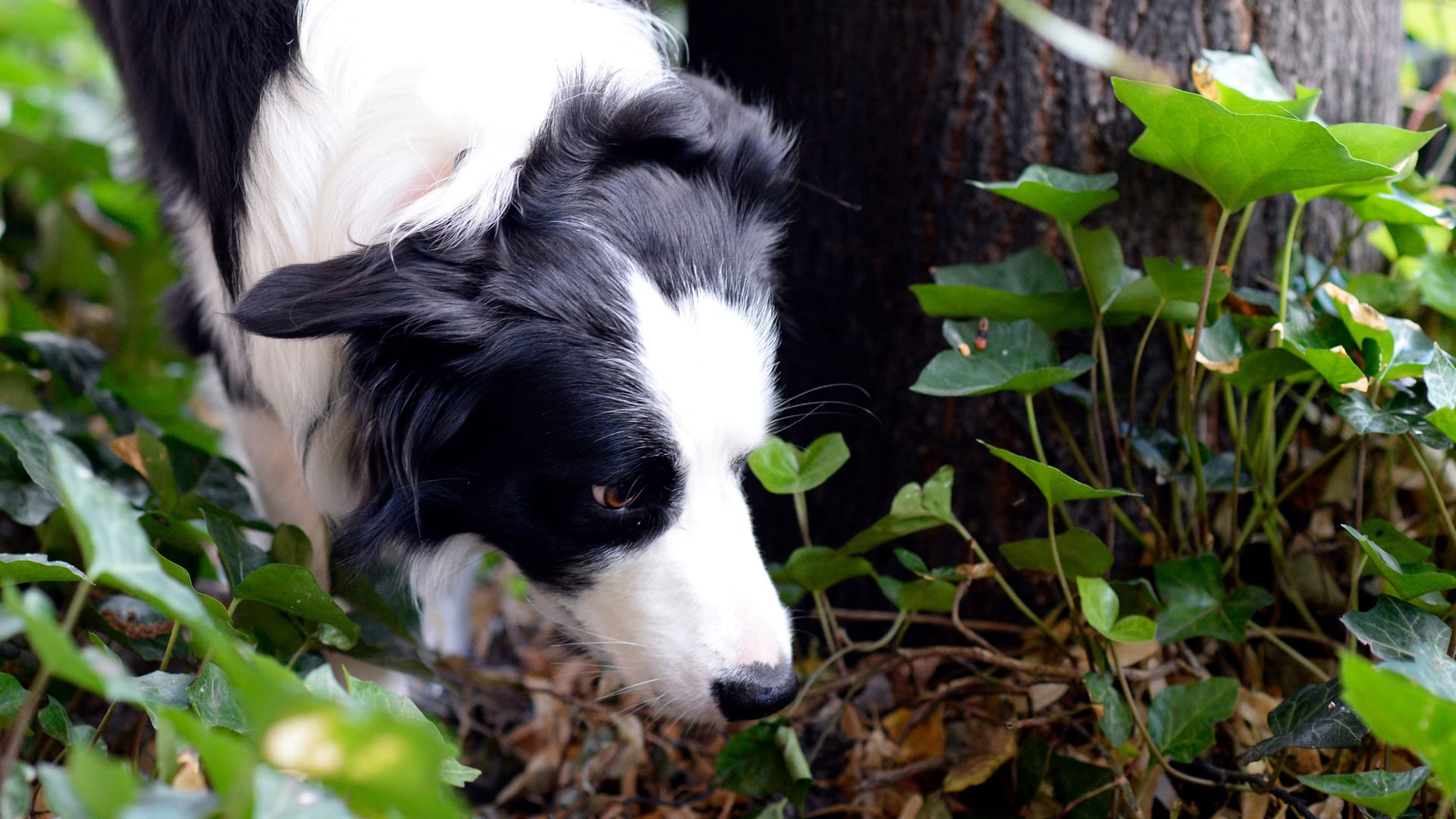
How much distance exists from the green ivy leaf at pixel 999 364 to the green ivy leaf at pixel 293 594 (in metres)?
0.74

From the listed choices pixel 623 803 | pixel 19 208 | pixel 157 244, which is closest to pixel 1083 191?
pixel 623 803

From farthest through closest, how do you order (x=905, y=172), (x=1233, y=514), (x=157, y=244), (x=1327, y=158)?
(x=157, y=244), (x=905, y=172), (x=1233, y=514), (x=1327, y=158)

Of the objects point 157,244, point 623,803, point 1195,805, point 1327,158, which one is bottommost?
point 623,803

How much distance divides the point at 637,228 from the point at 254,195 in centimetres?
53

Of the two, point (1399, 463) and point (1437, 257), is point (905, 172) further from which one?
point (1399, 463)

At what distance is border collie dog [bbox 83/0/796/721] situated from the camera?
1.31 m

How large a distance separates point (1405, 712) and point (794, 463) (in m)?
0.77

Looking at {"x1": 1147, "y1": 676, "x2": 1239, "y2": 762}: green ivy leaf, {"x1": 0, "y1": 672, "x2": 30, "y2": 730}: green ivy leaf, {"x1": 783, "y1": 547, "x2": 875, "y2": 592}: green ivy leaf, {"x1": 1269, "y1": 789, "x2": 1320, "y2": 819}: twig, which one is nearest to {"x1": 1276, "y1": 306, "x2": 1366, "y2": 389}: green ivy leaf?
{"x1": 1147, "y1": 676, "x2": 1239, "y2": 762}: green ivy leaf

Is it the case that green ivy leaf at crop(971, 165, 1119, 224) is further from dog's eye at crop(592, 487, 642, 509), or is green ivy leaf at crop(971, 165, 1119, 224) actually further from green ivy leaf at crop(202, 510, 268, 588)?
green ivy leaf at crop(202, 510, 268, 588)

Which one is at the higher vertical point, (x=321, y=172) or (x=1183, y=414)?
(x=321, y=172)

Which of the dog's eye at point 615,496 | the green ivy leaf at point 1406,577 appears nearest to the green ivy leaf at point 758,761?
the dog's eye at point 615,496

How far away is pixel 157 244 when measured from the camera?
250 cm

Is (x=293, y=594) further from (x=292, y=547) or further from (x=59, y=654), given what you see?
(x=59, y=654)

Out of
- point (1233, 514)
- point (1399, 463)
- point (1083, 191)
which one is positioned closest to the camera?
point (1083, 191)
